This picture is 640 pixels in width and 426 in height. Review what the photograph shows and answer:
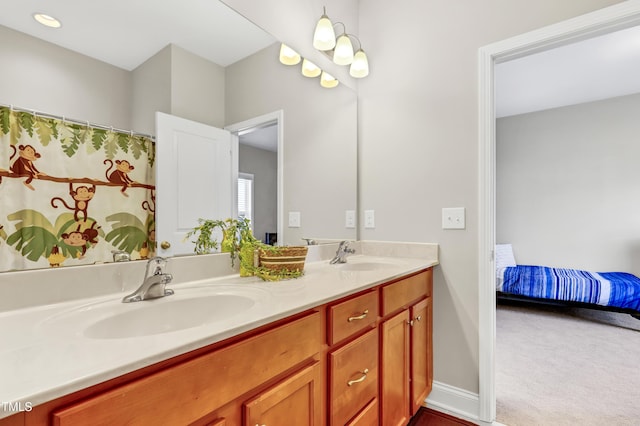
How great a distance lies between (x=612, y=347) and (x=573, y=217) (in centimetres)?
206

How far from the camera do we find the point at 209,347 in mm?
713

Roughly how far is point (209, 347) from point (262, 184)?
1035mm

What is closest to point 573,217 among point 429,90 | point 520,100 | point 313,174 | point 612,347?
point 520,100

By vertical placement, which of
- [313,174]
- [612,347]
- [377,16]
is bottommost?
[612,347]

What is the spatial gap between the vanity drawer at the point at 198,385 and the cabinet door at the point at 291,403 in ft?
0.13

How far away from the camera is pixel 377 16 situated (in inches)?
86.4

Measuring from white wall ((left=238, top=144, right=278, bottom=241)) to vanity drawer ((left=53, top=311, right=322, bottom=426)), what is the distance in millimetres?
749

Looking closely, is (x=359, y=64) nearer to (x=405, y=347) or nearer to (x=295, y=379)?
(x=405, y=347)

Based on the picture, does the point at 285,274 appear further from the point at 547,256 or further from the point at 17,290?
the point at 547,256

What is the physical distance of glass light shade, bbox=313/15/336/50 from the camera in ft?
6.14

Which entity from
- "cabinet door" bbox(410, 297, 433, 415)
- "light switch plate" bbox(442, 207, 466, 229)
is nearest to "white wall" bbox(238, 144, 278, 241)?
"cabinet door" bbox(410, 297, 433, 415)

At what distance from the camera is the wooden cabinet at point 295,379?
569 millimetres

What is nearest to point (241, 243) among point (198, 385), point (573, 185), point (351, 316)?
point (351, 316)

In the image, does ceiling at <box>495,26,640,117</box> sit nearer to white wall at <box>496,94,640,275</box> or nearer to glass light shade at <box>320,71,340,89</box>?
white wall at <box>496,94,640,275</box>
